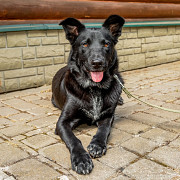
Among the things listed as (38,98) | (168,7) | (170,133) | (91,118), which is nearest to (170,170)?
(170,133)

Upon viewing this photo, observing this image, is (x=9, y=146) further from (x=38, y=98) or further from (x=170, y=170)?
(x=38, y=98)

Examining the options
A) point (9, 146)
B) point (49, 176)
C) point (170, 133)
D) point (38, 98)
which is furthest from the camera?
point (38, 98)

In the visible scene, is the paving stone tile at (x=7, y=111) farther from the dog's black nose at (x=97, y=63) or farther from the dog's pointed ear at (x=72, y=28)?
the dog's black nose at (x=97, y=63)

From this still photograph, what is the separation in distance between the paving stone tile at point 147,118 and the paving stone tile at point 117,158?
1.04 m

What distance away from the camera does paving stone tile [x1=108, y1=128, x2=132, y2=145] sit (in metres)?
2.96

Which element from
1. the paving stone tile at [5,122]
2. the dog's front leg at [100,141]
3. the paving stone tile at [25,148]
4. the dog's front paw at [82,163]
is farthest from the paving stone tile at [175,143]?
the paving stone tile at [5,122]

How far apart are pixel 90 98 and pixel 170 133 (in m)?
1.12

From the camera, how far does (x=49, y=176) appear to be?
2.26 meters

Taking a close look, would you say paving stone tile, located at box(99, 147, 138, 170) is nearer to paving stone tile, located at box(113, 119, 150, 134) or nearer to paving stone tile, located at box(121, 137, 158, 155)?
paving stone tile, located at box(121, 137, 158, 155)

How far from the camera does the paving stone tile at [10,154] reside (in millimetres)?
2549

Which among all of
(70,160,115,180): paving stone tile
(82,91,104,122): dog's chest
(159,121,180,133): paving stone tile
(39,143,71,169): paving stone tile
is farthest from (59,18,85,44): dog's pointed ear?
(70,160,115,180): paving stone tile

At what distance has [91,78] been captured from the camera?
3336mm

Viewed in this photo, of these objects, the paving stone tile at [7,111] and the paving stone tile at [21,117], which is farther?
the paving stone tile at [7,111]

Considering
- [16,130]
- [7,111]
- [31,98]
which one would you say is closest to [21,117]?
[7,111]
